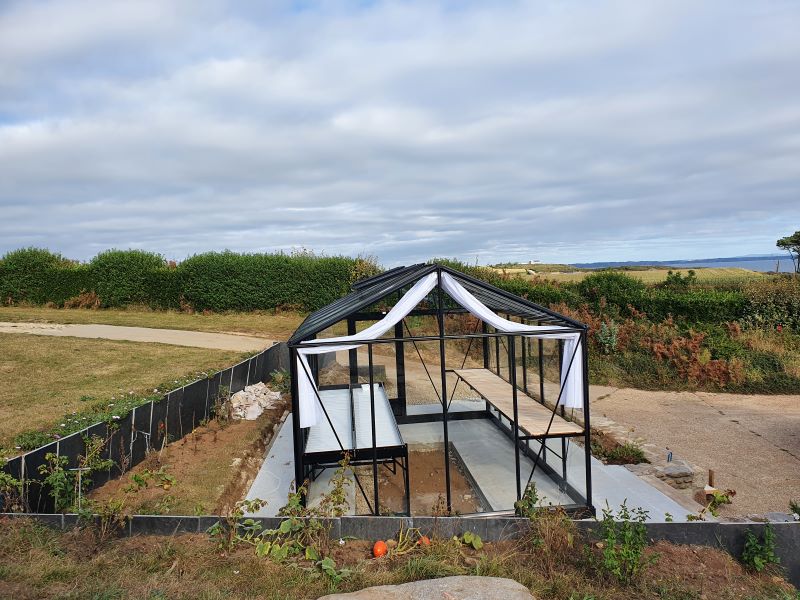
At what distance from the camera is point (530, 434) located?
5461 mm

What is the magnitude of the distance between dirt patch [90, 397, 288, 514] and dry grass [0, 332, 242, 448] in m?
1.73

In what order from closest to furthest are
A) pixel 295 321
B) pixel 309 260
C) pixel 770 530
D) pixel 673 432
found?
pixel 770 530 < pixel 673 432 < pixel 295 321 < pixel 309 260

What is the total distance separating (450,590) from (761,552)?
2.69 m

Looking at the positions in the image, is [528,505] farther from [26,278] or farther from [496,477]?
[26,278]

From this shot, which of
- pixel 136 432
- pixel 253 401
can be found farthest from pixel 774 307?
pixel 136 432

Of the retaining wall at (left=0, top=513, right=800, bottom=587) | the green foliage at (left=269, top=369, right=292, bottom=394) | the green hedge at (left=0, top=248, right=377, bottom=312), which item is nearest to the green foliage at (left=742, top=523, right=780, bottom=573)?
the retaining wall at (left=0, top=513, right=800, bottom=587)

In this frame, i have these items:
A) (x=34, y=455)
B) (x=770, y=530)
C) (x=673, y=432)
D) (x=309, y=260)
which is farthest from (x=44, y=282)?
(x=770, y=530)

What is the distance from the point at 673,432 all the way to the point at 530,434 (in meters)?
5.25

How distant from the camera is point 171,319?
1897 cm

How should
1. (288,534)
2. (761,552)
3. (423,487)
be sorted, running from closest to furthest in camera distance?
(761,552) < (288,534) < (423,487)

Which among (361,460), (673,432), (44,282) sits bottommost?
(673,432)

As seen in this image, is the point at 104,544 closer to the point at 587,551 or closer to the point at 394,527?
the point at 394,527

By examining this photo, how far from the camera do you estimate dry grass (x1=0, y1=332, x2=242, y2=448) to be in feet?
26.2

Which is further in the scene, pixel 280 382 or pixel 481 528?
pixel 280 382
